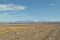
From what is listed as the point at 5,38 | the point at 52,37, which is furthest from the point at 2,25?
the point at 52,37

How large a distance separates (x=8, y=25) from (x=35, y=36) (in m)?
7.83

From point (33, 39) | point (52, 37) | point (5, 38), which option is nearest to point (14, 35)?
point (5, 38)

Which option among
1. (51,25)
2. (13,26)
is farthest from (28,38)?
(13,26)

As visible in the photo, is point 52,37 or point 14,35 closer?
point 52,37

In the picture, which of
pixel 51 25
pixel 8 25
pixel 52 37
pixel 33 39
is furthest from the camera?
pixel 8 25

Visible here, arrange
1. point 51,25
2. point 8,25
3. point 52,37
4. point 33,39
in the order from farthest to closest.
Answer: point 8,25 < point 51,25 < point 33,39 < point 52,37

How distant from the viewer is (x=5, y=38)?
1247cm

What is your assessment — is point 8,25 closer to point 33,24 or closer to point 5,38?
point 33,24

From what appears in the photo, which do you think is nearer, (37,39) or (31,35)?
(37,39)

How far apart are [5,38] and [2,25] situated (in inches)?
236

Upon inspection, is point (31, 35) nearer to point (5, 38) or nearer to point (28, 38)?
point (28, 38)

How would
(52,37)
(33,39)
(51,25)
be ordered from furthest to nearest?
(51,25)
(33,39)
(52,37)

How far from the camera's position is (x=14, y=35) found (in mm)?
12562

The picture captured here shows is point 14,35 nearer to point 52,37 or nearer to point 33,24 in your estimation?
point 52,37
